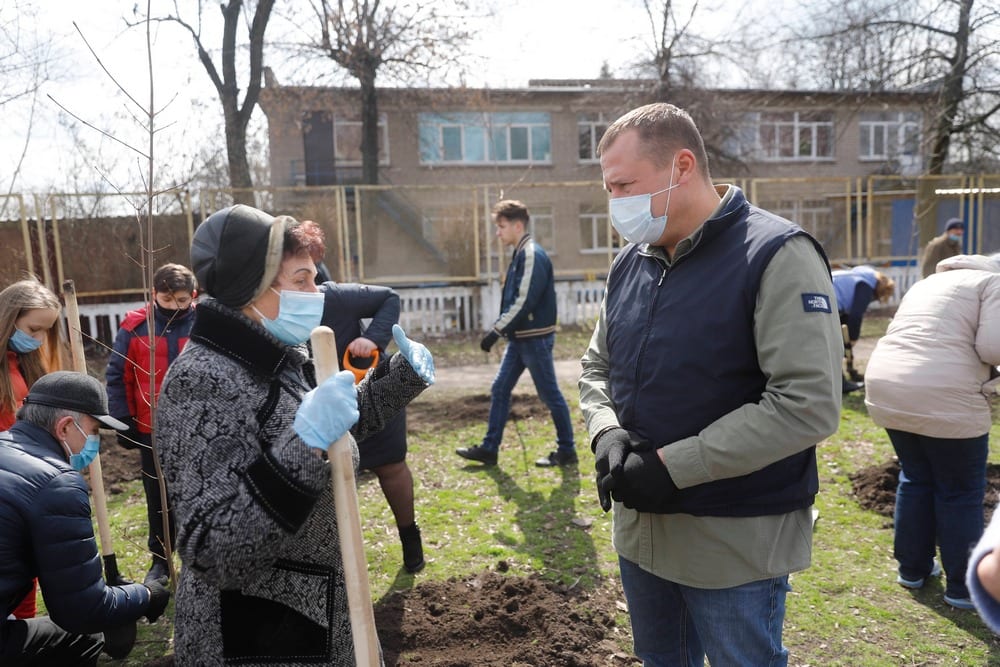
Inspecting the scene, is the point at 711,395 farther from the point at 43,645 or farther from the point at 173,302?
the point at 173,302

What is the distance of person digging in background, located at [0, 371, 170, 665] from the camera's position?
7.92ft

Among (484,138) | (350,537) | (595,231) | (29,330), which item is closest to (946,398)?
(350,537)

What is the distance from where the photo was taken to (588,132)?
27.7 metres

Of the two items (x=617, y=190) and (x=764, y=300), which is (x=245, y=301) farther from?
(x=764, y=300)

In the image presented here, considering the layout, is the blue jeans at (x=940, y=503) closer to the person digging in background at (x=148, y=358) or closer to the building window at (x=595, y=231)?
the person digging in background at (x=148, y=358)

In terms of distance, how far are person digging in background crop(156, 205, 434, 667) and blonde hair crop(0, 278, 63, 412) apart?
2.43 m

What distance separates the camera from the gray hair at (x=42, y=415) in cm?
267

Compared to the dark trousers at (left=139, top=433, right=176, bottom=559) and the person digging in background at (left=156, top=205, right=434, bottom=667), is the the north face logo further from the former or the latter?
the dark trousers at (left=139, top=433, right=176, bottom=559)

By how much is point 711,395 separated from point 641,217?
1.96 feet

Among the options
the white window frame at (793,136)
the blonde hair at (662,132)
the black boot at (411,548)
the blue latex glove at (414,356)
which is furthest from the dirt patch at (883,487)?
the white window frame at (793,136)

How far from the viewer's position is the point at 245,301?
5.92 ft

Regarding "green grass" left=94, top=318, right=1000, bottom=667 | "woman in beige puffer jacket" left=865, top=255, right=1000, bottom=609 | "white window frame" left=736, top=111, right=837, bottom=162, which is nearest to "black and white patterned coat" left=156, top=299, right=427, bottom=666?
"green grass" left=94, top=318, right=1000, bottom=667

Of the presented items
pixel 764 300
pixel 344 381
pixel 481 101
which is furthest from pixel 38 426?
pixel 481 101

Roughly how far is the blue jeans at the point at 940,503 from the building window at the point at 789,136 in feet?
80.0
